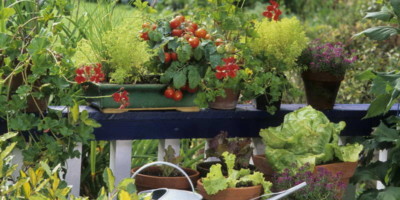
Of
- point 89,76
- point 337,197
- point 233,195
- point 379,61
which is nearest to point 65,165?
point 89,76

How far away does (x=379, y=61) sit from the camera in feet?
16.7

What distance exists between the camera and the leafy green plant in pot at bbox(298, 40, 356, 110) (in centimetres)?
305

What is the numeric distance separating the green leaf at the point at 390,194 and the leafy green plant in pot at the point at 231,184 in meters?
0.61

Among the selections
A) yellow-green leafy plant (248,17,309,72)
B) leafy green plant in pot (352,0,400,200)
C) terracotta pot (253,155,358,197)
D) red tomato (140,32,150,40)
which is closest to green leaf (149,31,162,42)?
red tomato (140,32,150,40)

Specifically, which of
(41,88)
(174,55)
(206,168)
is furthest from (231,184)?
(41,88)

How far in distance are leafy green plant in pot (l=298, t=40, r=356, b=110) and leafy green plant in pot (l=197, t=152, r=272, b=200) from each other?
A: 66cm

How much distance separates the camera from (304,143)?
9.26 ft

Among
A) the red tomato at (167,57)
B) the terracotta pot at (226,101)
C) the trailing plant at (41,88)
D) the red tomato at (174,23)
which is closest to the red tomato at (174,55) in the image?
the red tomato at (167,57)

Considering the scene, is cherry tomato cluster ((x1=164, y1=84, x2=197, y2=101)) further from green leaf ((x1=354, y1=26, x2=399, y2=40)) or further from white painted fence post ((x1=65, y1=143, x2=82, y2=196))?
green leaf ((x1=354, y1=26, x2=399, y2=40))

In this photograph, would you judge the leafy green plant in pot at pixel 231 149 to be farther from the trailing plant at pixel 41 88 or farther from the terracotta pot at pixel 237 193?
the trailing plant at pixel 41 88

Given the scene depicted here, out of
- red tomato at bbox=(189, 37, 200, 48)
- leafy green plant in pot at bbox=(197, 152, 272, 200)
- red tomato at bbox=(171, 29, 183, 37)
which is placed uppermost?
red tomato at bbox=(171, 29, 183, 37)

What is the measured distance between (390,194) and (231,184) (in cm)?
79

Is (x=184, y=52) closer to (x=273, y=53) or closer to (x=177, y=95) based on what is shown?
(x=177, y=95)

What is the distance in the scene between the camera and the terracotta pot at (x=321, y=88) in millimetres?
3098
